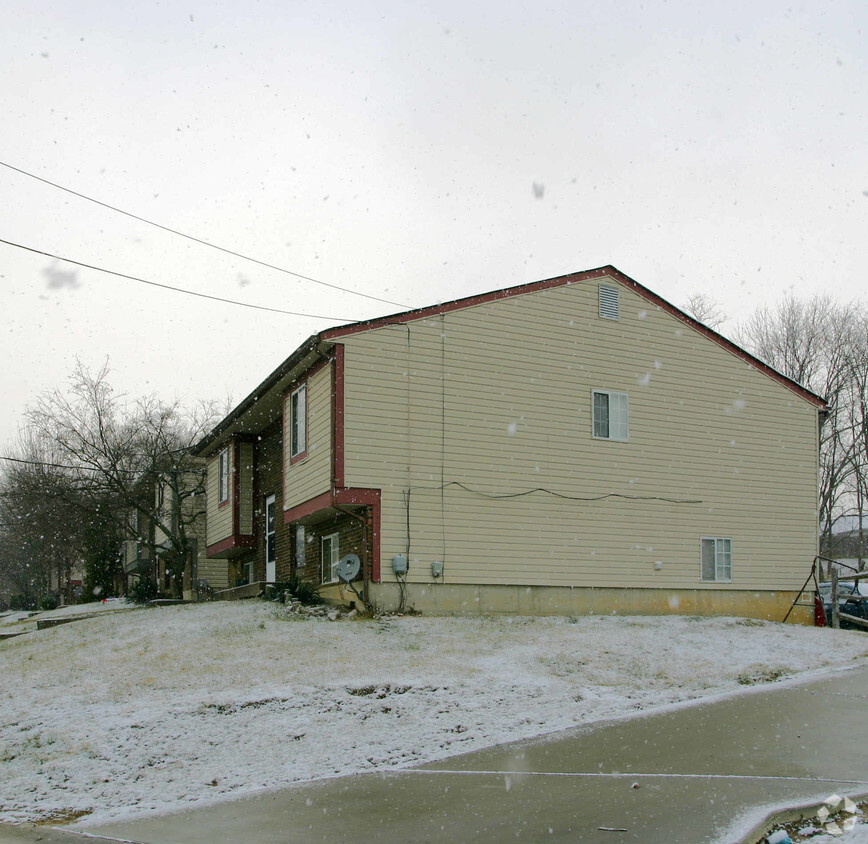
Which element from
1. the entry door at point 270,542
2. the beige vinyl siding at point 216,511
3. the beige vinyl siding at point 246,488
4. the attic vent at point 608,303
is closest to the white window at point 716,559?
the attic vent at point 608,303

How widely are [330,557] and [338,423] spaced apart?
12.8ft

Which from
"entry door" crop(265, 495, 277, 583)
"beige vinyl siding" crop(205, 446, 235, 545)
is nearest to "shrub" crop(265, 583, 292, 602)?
"entry door" crop(265, 495, 277, 583)

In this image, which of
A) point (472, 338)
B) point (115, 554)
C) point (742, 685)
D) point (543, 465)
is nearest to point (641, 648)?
point (742, 685)

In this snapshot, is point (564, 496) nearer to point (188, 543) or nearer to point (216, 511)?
point (216, 511)

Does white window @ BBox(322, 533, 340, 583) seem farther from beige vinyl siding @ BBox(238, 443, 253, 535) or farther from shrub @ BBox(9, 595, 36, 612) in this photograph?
shrub @ BBox(9, 595, 36, 612)

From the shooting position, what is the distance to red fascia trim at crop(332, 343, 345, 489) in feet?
59.6

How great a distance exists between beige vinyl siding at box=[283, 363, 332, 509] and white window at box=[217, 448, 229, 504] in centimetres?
628

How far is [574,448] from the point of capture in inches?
818

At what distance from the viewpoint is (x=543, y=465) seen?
66.7 ft

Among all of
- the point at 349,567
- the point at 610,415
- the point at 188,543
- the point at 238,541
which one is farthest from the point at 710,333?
the point at 188,543

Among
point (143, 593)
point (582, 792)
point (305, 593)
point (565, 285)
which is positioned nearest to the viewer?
point (582, 792)

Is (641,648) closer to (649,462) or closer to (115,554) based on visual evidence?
(649,462)

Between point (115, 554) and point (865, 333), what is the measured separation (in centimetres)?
3196

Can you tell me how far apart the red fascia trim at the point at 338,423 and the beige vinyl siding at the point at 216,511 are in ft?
28.0
